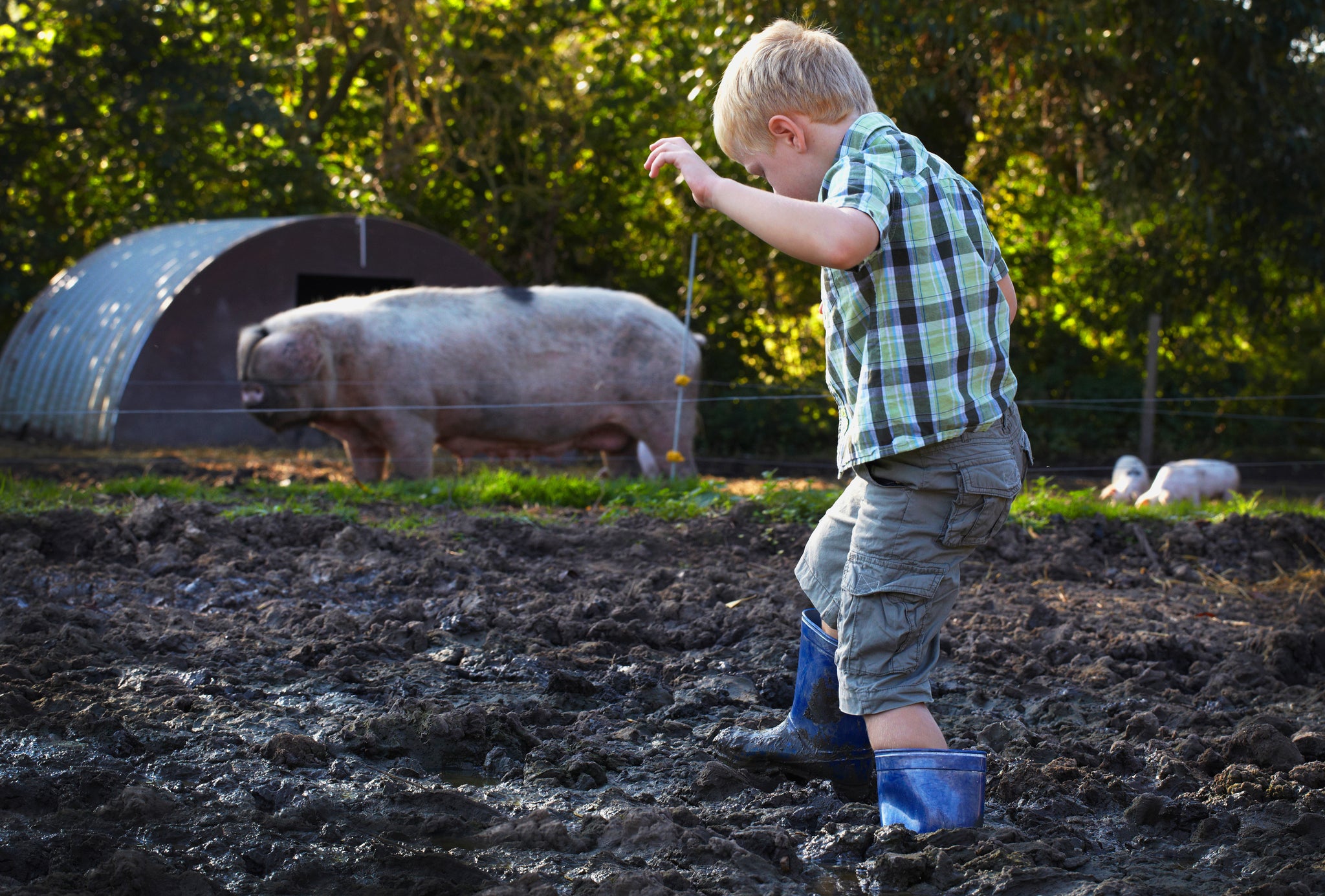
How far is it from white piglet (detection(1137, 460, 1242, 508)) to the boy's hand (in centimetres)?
585

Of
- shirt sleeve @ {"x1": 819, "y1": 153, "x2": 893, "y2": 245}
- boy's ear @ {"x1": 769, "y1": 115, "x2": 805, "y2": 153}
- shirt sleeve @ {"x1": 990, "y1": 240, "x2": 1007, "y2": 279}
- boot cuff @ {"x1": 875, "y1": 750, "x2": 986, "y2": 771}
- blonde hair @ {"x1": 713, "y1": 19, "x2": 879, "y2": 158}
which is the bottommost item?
boot cuff @ {"x1": 875, "y1": 750, "x2": 986, "y2": 771}

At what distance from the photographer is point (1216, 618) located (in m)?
4.25

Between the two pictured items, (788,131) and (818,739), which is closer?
A: (788,131)

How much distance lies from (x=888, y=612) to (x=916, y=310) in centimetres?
58

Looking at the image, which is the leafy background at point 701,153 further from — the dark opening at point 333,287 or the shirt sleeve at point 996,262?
the shirt sleeve at point 996,262

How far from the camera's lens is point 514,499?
6.29m

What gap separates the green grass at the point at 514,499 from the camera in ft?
18.1

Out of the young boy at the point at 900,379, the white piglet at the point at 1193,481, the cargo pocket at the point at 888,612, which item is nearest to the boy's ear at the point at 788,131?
the young boy at the point at 900,379

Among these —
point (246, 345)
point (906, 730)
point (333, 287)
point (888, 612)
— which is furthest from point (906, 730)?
point (333, 287)

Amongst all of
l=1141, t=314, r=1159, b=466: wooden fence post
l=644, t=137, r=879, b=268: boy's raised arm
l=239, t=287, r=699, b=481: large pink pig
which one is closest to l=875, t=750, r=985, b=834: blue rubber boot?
l=644, t=137, r=879, b=268: boy's raised arm

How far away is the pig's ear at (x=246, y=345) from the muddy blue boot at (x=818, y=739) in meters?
5.64

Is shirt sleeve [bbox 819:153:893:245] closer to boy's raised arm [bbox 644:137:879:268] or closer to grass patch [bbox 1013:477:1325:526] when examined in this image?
boy's raised arm [bbox 644:137:879:268]

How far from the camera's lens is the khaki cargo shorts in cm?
227

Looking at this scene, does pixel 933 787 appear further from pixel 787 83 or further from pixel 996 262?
pixel 787 83
